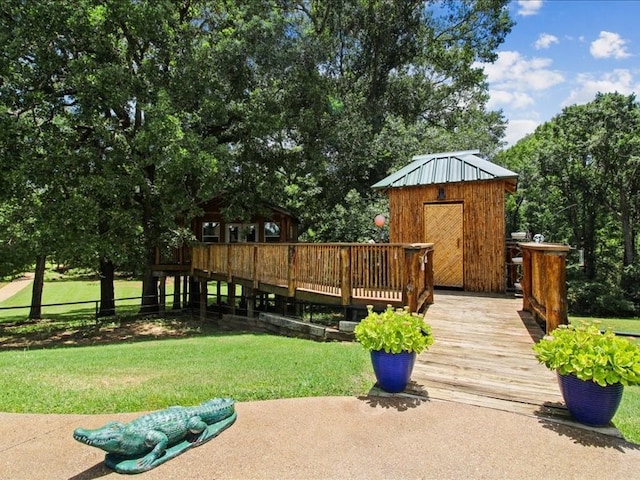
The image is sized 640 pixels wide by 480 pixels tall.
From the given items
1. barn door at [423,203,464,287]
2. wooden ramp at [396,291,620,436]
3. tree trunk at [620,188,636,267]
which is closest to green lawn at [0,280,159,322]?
barn door at [423,203,464,287]

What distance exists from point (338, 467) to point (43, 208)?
11.7m

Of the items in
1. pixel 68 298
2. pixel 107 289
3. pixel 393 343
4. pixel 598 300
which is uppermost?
pixel 393 343

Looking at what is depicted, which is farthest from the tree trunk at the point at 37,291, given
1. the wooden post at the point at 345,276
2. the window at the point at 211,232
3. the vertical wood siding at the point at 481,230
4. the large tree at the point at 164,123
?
the vertical wood siding at the point at 481,230

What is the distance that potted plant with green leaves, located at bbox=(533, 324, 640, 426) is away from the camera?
338 centimetres

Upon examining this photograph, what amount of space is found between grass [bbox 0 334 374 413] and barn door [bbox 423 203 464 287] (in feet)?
14.8

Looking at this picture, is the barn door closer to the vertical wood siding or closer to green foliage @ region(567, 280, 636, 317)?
the vertical wood siding

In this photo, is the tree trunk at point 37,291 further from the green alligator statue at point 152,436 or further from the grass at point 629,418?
the grass at point 629,418

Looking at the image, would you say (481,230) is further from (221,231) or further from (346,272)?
(221,231)

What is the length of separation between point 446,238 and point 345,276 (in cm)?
410

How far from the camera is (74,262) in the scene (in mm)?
14438

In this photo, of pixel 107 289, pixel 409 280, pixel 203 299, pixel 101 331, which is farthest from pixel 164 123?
pixel 107 289

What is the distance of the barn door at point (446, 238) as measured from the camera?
10289 mm

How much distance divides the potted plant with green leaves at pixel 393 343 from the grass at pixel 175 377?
0.47 metres

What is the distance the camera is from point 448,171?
420 inches
